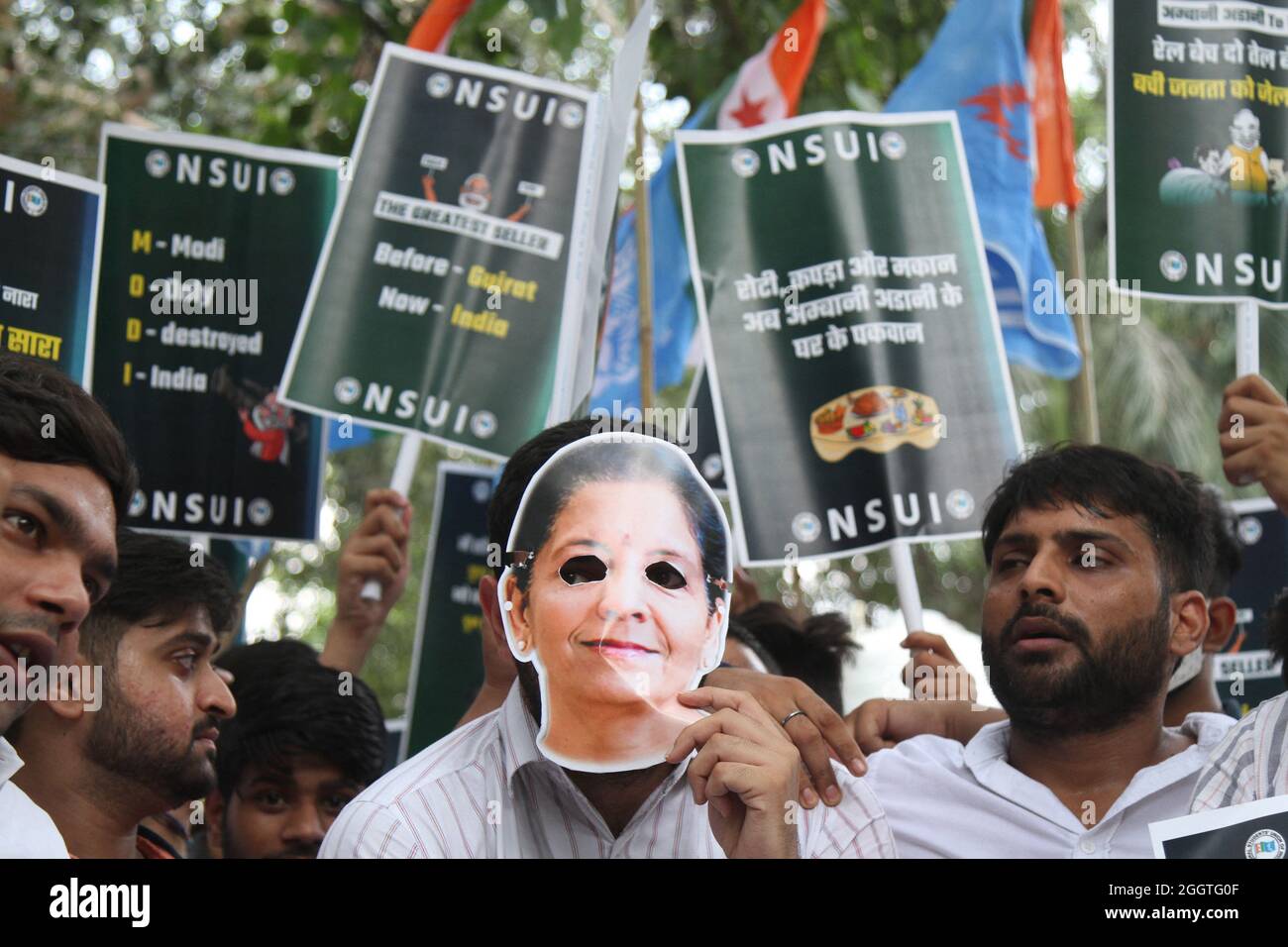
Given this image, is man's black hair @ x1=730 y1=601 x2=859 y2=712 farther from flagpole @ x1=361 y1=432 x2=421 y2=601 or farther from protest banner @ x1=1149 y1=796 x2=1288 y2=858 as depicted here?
protest banner @ x1=1149 y1=796 x2=1288 y2=858

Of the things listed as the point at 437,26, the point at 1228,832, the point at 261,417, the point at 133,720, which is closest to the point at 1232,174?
the point at 1228,832

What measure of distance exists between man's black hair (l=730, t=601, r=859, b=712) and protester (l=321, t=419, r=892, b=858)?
153 centimetres

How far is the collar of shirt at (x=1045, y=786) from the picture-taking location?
10.6 feet

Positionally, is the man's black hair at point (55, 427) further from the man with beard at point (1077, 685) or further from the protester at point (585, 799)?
the man with beard at point (1077, 685)

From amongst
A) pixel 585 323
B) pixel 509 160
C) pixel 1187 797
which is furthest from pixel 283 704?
pixel 1187 797

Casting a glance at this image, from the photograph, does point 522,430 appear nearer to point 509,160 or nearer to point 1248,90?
point 509,160

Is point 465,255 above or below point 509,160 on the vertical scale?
below

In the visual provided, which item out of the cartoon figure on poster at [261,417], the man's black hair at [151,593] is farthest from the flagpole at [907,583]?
the cartoon figure on poster at [261,417]

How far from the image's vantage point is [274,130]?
6809 millimetres

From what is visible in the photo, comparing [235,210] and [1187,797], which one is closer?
[1187,797]

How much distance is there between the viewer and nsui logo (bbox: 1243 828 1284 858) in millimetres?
2611

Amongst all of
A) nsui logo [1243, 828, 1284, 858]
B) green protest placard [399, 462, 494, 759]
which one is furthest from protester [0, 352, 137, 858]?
green protest placard [399, 462, 494, 759]

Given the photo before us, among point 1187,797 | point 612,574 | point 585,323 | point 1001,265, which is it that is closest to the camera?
point 612,574

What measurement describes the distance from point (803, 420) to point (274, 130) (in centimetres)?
353
